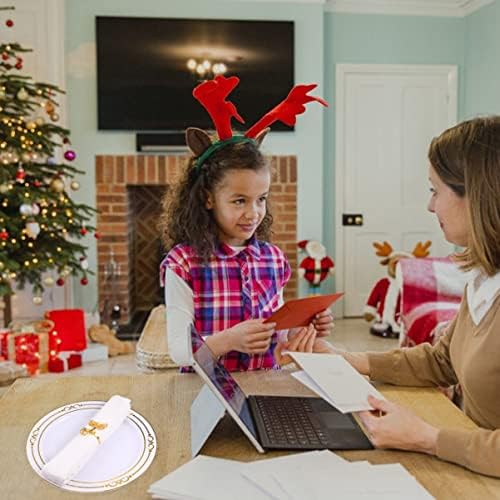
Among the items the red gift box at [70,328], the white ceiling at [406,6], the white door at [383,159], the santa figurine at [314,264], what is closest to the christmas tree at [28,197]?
the red gift box at [70,328]

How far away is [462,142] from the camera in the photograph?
1322mm

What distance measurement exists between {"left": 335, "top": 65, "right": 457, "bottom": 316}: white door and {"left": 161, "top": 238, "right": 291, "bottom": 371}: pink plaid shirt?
12.3 feet

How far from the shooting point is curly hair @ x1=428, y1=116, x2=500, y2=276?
1.29 metres

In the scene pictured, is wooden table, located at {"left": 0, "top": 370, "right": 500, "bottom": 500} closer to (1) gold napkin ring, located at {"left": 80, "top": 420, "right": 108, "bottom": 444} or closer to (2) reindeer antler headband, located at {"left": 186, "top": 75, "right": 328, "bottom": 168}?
(1) gold napkin ring, located at {"left": 80, "top": 420, "right": 108, "bottom": 444}

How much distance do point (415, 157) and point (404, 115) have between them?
0.35m

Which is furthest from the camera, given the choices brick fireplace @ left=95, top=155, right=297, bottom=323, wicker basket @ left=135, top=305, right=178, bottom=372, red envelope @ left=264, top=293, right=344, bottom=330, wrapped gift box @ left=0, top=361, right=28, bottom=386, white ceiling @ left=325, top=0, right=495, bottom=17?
white ceiling @ left=325, top=0, right=495, bottom=17

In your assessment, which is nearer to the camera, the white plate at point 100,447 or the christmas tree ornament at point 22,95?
the white plate at point 100,447

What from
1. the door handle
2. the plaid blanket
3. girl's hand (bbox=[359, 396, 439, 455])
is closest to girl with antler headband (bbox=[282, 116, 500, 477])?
girl's hand (bbox=[359, 396, 439, 455])

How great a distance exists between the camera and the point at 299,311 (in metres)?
1.49

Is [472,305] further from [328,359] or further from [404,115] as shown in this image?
[404,115]

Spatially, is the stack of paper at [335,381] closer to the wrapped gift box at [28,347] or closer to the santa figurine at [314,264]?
the wrapped gift box at [28,347]

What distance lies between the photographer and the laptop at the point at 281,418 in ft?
3.80

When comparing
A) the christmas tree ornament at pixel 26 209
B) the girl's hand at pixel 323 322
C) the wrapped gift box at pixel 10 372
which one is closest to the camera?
the girl's hand at pixel 323 322

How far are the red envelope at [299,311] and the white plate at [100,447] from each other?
1.19 feet
